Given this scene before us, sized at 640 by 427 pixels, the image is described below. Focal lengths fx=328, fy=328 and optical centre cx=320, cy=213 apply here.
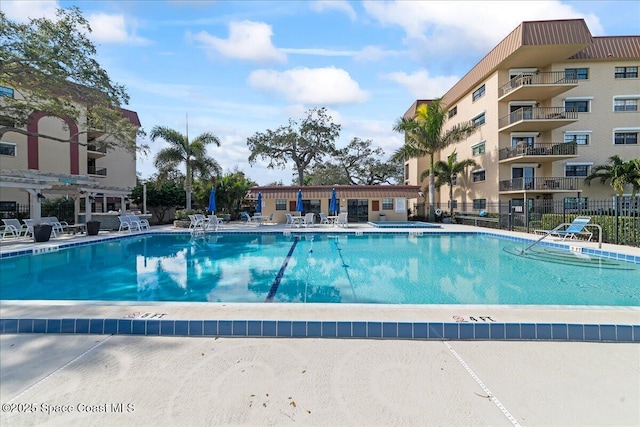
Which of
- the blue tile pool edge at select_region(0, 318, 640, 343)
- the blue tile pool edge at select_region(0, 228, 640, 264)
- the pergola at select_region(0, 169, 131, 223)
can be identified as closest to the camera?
the blue tile pool edge at select_region(0, 318, 640, 343)

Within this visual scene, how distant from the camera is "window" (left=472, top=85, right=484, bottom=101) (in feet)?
85.4

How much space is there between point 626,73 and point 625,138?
4491 millimetres

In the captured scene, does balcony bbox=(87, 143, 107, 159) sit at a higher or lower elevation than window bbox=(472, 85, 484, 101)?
lower

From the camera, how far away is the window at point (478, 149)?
25828 mm

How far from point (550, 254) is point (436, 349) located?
33.1 ft

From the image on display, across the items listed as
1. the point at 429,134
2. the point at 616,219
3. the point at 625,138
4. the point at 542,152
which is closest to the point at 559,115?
the point at 542,152

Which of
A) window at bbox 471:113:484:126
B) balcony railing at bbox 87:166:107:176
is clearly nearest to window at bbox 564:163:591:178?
window at bbox 471:113:484:126

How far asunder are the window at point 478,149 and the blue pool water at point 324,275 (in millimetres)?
14575

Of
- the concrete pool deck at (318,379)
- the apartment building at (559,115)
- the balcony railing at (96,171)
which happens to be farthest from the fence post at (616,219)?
the balcony railing at (96,171)

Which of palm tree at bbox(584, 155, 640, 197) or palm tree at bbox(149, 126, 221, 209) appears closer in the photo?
palm tree at bbox(584, 155, 640, 197)

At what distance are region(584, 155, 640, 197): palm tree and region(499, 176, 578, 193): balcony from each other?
5.26ft

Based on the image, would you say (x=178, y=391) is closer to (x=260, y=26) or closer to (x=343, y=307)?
(x=343, y=307)

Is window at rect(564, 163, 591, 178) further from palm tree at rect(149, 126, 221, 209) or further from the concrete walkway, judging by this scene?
palm tree at rect(149, 126, 221, 209)

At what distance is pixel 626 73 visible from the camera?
22781 millimetres
